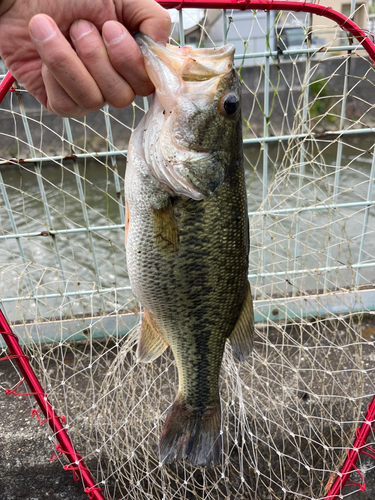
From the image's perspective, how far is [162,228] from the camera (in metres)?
1.42

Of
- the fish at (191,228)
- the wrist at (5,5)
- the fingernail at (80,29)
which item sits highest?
the wrist at (5,5)

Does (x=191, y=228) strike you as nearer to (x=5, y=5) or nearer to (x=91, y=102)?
(x=91, y=102)

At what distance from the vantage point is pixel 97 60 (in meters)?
1.10

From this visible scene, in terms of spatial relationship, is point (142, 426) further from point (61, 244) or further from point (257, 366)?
point (61, 244)

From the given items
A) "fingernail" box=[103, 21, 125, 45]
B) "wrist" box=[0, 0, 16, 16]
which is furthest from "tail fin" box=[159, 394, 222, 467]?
"wrist" box=[0, 0, 16, 16]

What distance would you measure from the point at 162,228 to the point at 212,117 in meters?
0.43

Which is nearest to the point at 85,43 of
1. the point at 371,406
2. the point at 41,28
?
the point at 41,28

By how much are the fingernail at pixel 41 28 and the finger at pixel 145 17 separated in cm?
27

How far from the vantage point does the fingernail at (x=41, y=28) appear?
3.14 feet

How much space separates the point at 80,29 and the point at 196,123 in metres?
0.46

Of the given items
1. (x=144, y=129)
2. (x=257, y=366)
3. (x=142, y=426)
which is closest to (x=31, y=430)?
(x=142, y=426)

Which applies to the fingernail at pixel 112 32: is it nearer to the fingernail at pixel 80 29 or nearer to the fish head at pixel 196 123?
the fingernail at pixel 80 29

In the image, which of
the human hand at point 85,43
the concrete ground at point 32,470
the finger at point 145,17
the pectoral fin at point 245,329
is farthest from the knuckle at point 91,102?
the concrete ground at point 32,470

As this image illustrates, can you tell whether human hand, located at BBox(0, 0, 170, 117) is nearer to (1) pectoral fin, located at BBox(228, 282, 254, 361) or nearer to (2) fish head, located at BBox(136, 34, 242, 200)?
(2) fish head, located at BBox(136, 34, 242, 200)
